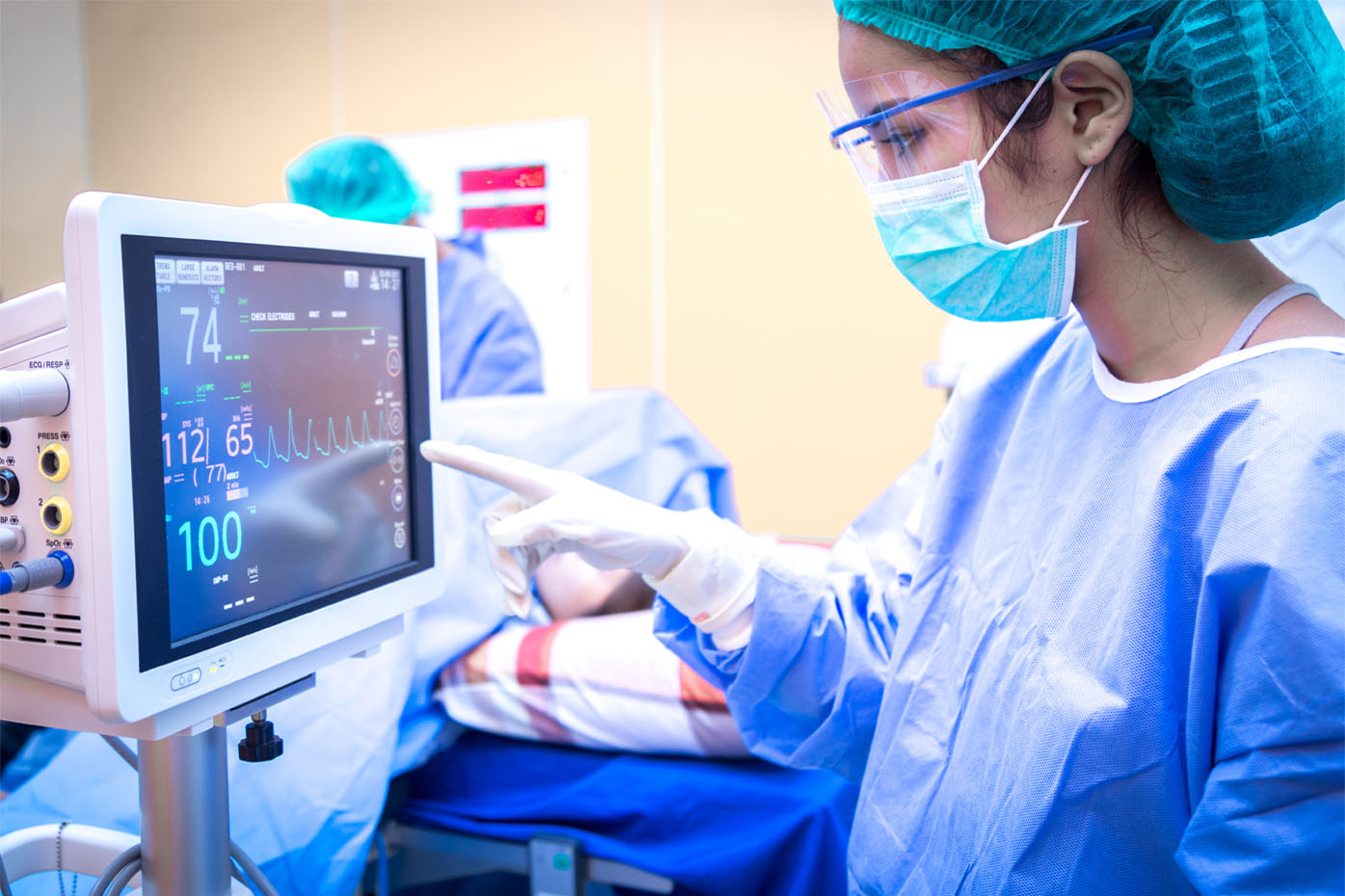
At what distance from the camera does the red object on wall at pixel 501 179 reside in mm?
3111

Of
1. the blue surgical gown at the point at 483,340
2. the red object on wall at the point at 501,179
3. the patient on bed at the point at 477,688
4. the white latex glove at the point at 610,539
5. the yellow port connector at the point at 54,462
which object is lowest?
the patient on bed at the point at 477,688

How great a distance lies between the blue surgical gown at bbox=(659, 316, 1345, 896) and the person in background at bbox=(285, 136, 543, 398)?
130 centimetres

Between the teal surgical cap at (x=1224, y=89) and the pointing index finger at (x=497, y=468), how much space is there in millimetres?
535

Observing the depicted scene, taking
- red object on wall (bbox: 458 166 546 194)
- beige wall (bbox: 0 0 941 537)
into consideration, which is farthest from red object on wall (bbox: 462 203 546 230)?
beige wall (bbox: 0 0 941 537)

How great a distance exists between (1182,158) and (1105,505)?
10.9 inches

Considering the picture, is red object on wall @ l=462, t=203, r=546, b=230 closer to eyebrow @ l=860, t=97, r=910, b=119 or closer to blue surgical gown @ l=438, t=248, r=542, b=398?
blue surgical gown @ l=438, t=248, r=542, b=398

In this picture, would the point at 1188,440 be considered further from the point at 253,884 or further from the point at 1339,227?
the point at 253,884

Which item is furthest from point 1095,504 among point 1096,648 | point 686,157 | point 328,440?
point 686,157

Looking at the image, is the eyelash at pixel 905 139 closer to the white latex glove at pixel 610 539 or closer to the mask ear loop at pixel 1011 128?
the mask ear loop at pixel 1011 128

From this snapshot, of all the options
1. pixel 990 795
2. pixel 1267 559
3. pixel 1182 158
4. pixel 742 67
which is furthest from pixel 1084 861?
pixel 742 67

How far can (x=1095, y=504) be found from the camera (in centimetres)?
76

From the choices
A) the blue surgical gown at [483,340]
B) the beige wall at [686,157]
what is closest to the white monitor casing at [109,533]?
the blue surgical gown at [483,340]

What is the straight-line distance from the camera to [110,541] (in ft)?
1.95

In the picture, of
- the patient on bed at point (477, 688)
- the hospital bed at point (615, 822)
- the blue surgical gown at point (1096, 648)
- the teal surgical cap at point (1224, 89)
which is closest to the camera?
the blue surgical gown at point (1096, 648)
